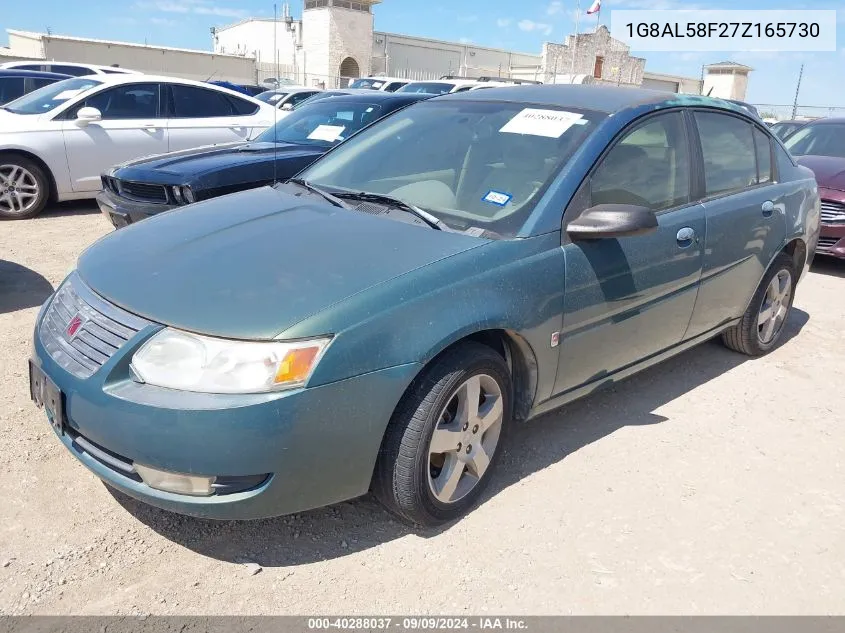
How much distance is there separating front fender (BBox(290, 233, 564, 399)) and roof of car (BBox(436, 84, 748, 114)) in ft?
3.06

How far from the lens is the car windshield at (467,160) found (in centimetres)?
312

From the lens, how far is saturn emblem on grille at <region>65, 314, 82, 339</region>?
2577 millimetres

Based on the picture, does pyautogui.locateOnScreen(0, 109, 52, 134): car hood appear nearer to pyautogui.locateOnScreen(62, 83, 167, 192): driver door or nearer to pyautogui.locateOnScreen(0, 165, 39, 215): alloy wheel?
pyautogui.locateOnScreen(62, 83, 167, 192): driver door

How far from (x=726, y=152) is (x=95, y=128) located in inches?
260

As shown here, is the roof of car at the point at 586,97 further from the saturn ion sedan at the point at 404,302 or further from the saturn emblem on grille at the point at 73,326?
the saturn emblem on grille at the point at 73,326

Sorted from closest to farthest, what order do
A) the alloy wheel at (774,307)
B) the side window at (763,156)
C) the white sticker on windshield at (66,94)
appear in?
the side window at (763,156) → the alloy wheel at (774,307) → the white sticker on windshield at (66,94)

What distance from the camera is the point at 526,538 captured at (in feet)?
9.26

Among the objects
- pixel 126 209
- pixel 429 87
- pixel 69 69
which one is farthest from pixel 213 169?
pixel 429 87

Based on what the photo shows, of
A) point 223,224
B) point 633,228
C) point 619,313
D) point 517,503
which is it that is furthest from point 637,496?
point 223,224

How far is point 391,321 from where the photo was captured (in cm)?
244

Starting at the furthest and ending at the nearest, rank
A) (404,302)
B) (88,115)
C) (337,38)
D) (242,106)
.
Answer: (337,38) → (242,106) → (88,115) → (404,302)

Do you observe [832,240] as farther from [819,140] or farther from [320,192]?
[320,192]

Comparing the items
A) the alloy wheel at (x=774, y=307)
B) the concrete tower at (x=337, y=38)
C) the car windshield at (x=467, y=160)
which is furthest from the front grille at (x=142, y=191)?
the concrete tower at (x=337, y=38)

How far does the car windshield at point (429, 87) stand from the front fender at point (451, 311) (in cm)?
1393
